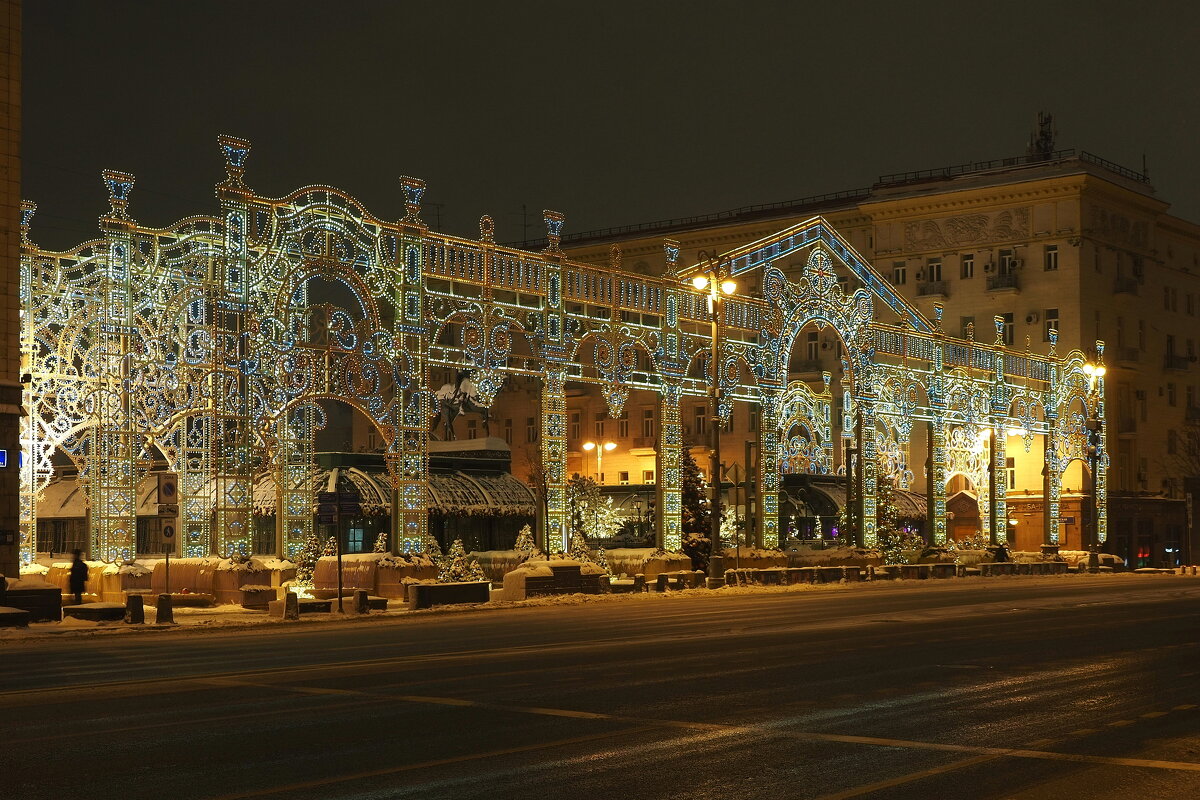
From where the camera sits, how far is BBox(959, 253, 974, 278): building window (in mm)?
83062

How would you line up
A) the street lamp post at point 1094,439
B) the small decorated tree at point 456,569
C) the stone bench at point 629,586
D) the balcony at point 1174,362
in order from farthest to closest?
the balcony at point 1174,362, the street lamp post at point 1094,439, the stone bench at point 629,586, the small decorated tree at point 456,569

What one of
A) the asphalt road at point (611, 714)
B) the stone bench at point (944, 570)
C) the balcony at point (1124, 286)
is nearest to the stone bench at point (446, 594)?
the asphalt road at point (611, 714)

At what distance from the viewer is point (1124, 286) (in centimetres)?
8331

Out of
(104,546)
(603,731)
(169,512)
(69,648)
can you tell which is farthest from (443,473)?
(603,731)

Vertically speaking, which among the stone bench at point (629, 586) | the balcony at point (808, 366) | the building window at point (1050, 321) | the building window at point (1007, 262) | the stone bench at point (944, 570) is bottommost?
the stone bench at point (944, 570)

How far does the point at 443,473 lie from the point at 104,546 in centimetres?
2006

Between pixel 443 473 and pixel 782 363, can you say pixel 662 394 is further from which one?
pixel 443 473

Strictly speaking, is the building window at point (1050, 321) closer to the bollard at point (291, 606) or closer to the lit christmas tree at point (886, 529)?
the lit christmas tree at point (886, 529)

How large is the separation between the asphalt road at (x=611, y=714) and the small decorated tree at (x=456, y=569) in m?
10.5

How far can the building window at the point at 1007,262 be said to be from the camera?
81.5m

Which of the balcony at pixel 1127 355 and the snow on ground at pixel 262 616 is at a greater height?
the balcony at pixel 1127 355

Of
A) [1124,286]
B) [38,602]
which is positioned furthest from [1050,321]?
[38,602]

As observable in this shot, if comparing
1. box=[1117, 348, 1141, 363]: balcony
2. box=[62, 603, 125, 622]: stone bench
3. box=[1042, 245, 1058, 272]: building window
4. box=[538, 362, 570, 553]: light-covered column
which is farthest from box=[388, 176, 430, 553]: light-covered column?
box=[1117, 348, 1141, 363]: balcony

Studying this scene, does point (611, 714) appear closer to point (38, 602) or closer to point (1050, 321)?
point (38, 602)
